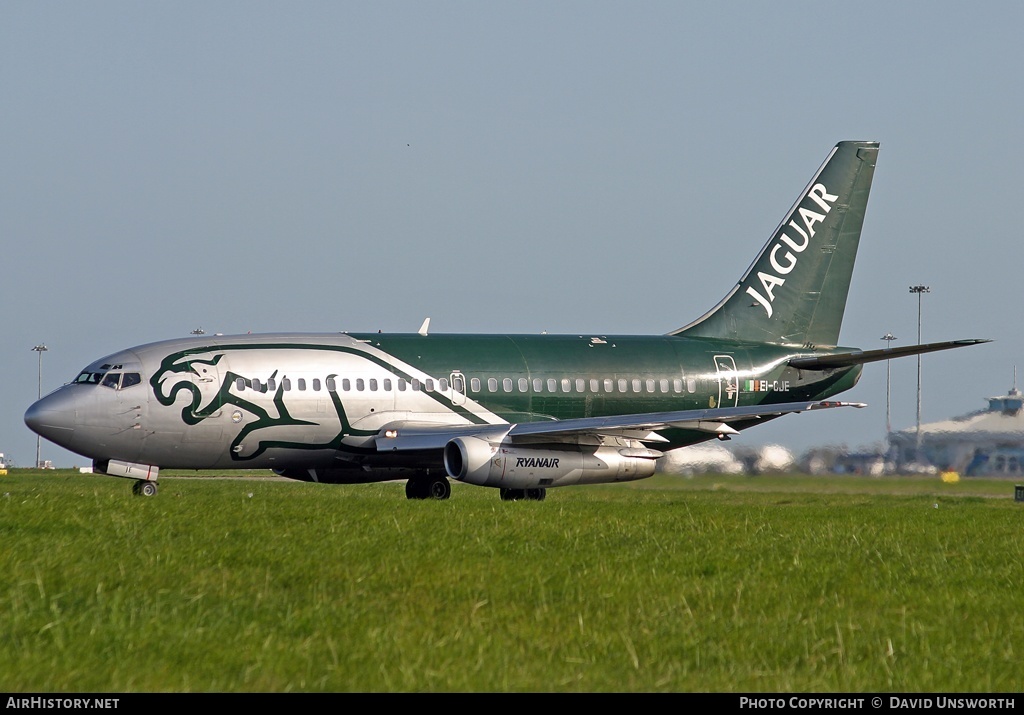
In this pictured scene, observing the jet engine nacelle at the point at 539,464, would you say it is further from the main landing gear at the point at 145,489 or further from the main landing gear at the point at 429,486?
the main landing gear at the point at 145,489

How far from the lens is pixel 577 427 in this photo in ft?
102

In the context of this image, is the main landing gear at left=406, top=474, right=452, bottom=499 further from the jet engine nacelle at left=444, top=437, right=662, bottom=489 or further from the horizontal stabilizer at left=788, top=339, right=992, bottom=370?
the horizontal stabilizer at left=788, top=339, right=992, bottom=370

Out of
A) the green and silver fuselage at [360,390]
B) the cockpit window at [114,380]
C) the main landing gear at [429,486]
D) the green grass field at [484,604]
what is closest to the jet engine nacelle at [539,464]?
the green and silver fuselage at [360,390]

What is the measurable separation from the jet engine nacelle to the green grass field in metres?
11.1

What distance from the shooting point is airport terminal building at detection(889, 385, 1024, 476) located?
38469 mm

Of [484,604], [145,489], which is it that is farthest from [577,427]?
[484,604]

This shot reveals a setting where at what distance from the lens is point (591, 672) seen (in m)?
9.59

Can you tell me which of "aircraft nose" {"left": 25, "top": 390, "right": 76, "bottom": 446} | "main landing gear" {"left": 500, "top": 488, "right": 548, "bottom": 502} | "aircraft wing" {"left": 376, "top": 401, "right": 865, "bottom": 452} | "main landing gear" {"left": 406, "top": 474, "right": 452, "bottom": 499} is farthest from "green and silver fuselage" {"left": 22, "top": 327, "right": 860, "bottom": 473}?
"main landing gear" {"left": 500, "top": 488, "right": 548, "bottom": 502}

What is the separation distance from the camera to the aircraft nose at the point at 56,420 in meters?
29.4

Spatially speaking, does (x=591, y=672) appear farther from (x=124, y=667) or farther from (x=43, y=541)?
(x=43, y=541)

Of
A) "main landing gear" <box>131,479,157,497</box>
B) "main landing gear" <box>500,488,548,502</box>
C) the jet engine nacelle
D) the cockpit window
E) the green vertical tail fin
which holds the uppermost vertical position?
the green vertical tail fin

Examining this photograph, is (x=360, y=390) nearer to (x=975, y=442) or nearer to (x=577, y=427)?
(x=577, y=427)

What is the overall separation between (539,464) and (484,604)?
19.5 m

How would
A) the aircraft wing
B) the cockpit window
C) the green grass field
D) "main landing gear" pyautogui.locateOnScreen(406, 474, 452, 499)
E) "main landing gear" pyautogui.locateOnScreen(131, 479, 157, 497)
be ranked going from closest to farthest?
the green grass field < "main landing gear" pyautogui.locateOnScreen(131, 479, 157, 497) < the cockpit window < the aircraft wing < "main landing gear" pyautogui.locateOnScreen(406, 474, 452, 499)
